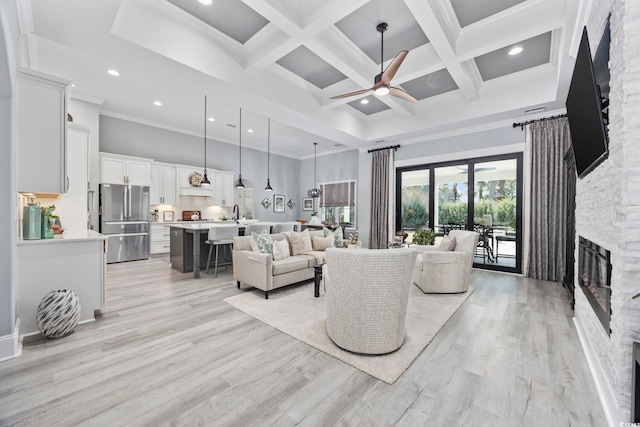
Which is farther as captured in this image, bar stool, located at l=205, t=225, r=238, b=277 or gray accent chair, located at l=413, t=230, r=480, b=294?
bar stool, located at l=205, t=225, r=238, b=277

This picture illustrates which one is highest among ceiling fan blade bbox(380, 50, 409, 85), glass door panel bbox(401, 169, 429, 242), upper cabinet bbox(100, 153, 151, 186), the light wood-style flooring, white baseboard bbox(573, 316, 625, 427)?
ceiling fan blade bbox(380, 50, 409, 85)

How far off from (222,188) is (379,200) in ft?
14.6

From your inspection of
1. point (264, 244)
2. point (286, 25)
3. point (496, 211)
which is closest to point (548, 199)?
point (496, 211)

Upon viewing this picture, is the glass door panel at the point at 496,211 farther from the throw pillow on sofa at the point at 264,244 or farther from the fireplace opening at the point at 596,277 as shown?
the throw pillow on sofa at the point at 264,244

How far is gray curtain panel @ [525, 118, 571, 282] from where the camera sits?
454cm

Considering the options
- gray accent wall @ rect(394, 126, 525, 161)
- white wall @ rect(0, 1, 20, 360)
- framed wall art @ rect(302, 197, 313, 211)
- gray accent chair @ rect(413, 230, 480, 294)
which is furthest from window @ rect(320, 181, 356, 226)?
white wall @ rect(0, 1, 20, 360)

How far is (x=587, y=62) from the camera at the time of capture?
185cm

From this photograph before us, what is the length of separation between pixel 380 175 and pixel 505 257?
3.20 meters

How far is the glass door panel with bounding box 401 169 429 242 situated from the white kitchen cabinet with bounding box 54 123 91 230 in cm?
619

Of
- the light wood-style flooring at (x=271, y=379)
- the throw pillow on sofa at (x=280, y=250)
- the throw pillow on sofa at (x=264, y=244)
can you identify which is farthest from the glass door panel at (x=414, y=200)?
the throw pillow on sofa at (x=264, y=244)

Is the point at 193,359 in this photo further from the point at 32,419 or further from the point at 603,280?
the point at 603,280

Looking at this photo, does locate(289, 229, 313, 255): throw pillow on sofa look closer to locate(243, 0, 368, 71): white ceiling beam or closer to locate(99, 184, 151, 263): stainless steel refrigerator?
locate(243, 0, 368, 71): white ceiling beam

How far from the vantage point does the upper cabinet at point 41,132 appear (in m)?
2.41

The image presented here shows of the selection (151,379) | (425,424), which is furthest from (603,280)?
(151,379)
